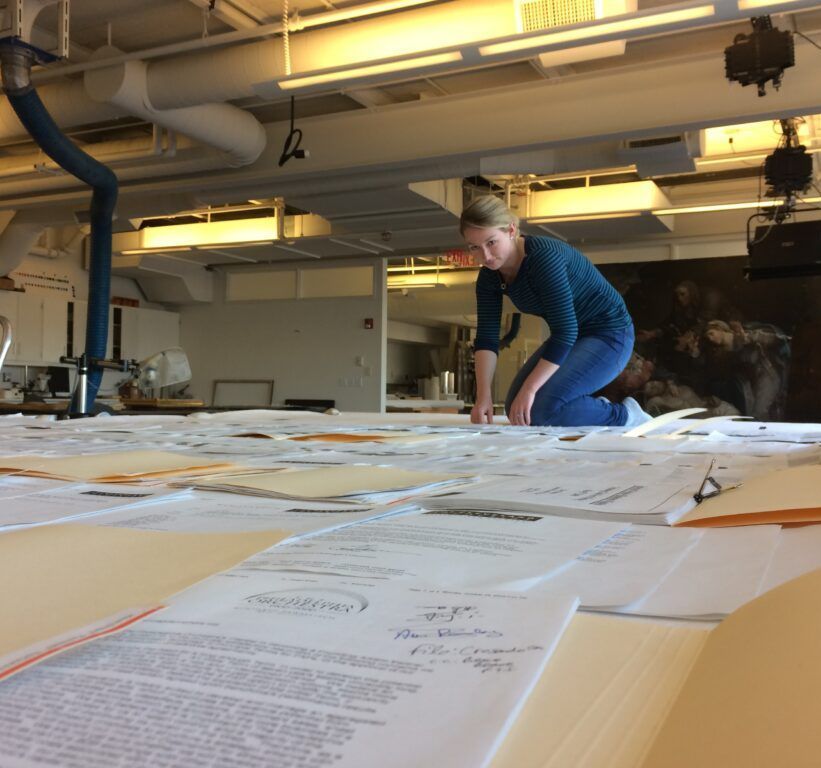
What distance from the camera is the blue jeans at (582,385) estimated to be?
263cm

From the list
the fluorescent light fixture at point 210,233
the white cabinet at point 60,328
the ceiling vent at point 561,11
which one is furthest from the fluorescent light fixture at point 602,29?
the white cabinet at point 60,328

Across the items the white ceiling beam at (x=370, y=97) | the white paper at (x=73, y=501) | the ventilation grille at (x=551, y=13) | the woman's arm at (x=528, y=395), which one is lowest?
the white paper at (x=73, y=501)

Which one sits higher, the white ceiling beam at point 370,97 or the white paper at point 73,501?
the white ceiling beam at point 370,97

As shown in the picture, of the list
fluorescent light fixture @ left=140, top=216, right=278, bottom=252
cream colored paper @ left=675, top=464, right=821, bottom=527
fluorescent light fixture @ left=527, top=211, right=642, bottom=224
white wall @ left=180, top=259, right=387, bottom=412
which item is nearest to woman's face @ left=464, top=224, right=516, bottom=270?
cream colored paper @ left=675, top=464, right=821, bottom=527

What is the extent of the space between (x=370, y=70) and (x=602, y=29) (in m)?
0.99

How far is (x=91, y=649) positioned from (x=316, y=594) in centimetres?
12

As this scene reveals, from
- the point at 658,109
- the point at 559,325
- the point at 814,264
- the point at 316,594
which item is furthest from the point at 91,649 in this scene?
the point at 814,264

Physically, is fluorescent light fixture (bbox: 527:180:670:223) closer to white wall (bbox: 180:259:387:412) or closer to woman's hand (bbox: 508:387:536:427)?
white wall (bbox: 180:259:387:412)

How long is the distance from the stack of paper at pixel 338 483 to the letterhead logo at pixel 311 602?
1.09 feet

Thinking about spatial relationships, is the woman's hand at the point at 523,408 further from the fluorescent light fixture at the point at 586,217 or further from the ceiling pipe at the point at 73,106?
the fluorescent light fixture at the point at 586,217

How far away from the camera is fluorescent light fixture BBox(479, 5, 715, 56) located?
2.64 meters

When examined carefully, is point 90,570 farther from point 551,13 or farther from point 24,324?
point 24,324

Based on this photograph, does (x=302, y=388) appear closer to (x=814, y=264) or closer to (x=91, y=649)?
(x=814, y=264)

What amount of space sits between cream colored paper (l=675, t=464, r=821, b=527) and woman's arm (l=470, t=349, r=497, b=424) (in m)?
1.60
